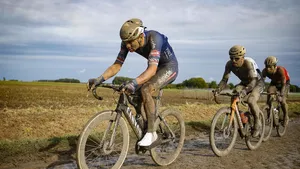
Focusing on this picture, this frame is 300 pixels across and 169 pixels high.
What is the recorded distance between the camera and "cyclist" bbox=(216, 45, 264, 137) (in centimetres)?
817

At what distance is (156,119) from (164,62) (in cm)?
116

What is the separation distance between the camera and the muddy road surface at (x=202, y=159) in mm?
6211

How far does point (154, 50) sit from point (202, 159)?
110 inches

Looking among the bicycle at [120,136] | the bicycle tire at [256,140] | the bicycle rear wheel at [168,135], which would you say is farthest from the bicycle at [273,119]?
the bicycle at [120,136]

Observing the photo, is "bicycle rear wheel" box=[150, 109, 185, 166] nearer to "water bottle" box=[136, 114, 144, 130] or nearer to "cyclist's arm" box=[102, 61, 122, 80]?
"water bottle" box=[136, 114, 144, 130]

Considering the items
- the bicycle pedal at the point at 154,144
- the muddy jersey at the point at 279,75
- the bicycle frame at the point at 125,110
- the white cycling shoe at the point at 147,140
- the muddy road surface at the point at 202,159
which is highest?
the muddy jersey at the point at 279,75

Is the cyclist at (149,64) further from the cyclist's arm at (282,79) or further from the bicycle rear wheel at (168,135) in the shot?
the cyclist's arm at (282,79)

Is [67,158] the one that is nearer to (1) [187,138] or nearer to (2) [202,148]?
(2) [202,148]

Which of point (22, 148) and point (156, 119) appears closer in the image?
point (156, 119)

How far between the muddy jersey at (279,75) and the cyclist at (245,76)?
2218 millimetres

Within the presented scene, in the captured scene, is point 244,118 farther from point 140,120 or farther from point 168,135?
point 140,120

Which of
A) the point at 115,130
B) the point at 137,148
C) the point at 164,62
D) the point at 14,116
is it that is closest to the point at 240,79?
the point at 164,62

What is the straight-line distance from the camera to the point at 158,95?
620cm

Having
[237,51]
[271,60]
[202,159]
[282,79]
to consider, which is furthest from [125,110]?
[282,79]
